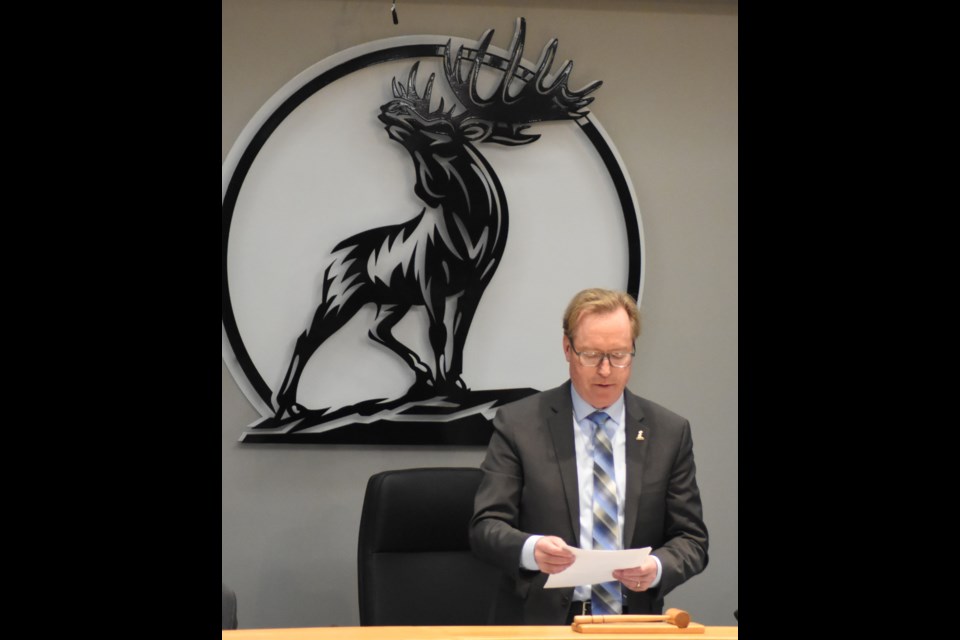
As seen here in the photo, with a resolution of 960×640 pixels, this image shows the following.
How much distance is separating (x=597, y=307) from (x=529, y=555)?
71cm

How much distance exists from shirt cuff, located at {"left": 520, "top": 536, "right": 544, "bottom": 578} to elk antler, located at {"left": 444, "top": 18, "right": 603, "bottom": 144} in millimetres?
1716

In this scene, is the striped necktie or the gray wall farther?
the gray wall

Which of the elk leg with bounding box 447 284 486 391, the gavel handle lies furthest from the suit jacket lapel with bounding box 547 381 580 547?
the elk leg with bounding box 447 284 486 391

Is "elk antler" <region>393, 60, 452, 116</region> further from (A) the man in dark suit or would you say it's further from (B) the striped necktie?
(B) the striped necktie

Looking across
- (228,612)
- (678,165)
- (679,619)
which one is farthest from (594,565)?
(678,165)

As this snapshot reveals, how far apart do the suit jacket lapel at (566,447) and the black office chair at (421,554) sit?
450mm

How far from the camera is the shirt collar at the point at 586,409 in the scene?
109 inches

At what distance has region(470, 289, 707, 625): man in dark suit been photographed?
2623mm

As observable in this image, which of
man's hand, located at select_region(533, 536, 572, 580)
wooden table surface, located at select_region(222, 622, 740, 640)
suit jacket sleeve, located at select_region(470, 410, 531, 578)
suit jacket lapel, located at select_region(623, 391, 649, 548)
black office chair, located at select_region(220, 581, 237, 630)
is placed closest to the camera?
wooden table surface, located at select_region(222, 622, 740, 640)

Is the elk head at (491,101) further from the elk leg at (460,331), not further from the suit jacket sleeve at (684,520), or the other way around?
the suit jacket sleeve at (684,520)
